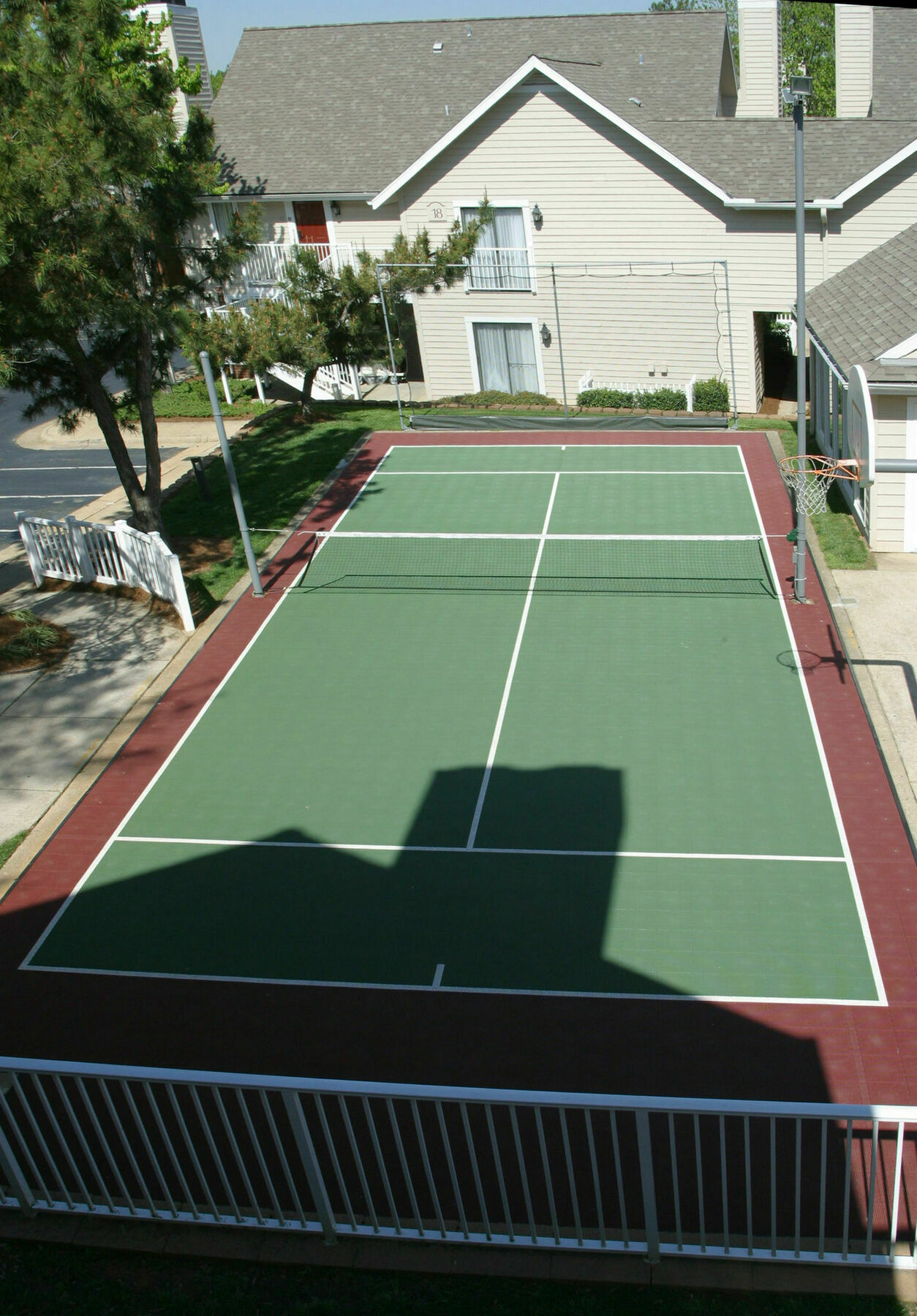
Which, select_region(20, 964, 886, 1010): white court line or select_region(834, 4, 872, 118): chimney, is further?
select_region(834, 4, 872, 118): chimney

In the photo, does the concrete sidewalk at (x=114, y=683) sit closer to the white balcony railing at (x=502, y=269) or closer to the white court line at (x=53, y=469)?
the white court line at (x=53, y=469)

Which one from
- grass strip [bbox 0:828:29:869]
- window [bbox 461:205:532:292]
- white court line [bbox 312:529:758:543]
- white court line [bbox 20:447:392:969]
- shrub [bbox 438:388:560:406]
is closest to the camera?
white court line [bbox 20:447:392:969]

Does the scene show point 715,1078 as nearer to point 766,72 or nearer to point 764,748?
point 764,748

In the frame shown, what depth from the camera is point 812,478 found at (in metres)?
19.0

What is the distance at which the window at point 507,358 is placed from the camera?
100 feet

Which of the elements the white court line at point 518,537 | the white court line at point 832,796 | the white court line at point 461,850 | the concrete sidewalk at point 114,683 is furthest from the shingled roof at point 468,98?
the white court line at point 461,850

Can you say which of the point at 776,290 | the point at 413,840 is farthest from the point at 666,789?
the point at 776,290

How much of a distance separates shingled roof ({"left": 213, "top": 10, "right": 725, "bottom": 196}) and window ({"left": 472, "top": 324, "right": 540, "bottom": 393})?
5.33 m

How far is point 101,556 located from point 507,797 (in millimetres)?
10073

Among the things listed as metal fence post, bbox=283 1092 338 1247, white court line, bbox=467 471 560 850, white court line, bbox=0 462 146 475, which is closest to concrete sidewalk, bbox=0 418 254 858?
white court line, bbox=467 471 560 850

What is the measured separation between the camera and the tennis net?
751 inches

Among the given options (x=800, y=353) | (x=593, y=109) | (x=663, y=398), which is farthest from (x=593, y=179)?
(x=800, y=353)

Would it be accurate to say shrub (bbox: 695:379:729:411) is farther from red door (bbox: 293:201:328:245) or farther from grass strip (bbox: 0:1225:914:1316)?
grass strip (bbox: 0:1225:914:1316)

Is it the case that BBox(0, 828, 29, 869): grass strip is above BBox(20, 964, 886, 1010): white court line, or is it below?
above
